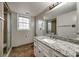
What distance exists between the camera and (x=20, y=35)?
14.9ft

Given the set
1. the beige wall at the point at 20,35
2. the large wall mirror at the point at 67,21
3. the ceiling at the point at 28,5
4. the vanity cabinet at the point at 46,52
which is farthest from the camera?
the beige wall at the point at 20,35

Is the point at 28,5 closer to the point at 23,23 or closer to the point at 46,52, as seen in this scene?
the point at 23,23

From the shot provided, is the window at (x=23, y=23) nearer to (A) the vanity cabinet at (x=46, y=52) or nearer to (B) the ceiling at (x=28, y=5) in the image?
(B) the ceiling at (x=28, y=5)

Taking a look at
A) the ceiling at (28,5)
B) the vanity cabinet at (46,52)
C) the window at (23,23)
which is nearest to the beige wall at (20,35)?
the window at (23,23)

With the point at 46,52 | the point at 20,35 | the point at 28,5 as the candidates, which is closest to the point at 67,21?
the point at 46,52

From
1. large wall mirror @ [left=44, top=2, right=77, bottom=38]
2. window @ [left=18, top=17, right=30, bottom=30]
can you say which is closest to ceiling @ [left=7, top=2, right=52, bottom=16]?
large wall mirror @ [left=44, top=2, right=77, bottom=38]

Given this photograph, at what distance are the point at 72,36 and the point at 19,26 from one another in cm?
328

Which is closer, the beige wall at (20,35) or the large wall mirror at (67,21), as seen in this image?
the large wall mirror at (67,21)

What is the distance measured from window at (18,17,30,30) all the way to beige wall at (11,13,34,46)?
20 centimetres

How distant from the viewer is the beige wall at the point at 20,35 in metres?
4.16

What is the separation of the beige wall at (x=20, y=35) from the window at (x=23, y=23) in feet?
0.67

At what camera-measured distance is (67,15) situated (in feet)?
6.44

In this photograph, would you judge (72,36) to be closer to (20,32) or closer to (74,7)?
(74,7)

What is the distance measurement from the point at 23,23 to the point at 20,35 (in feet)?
2.41
